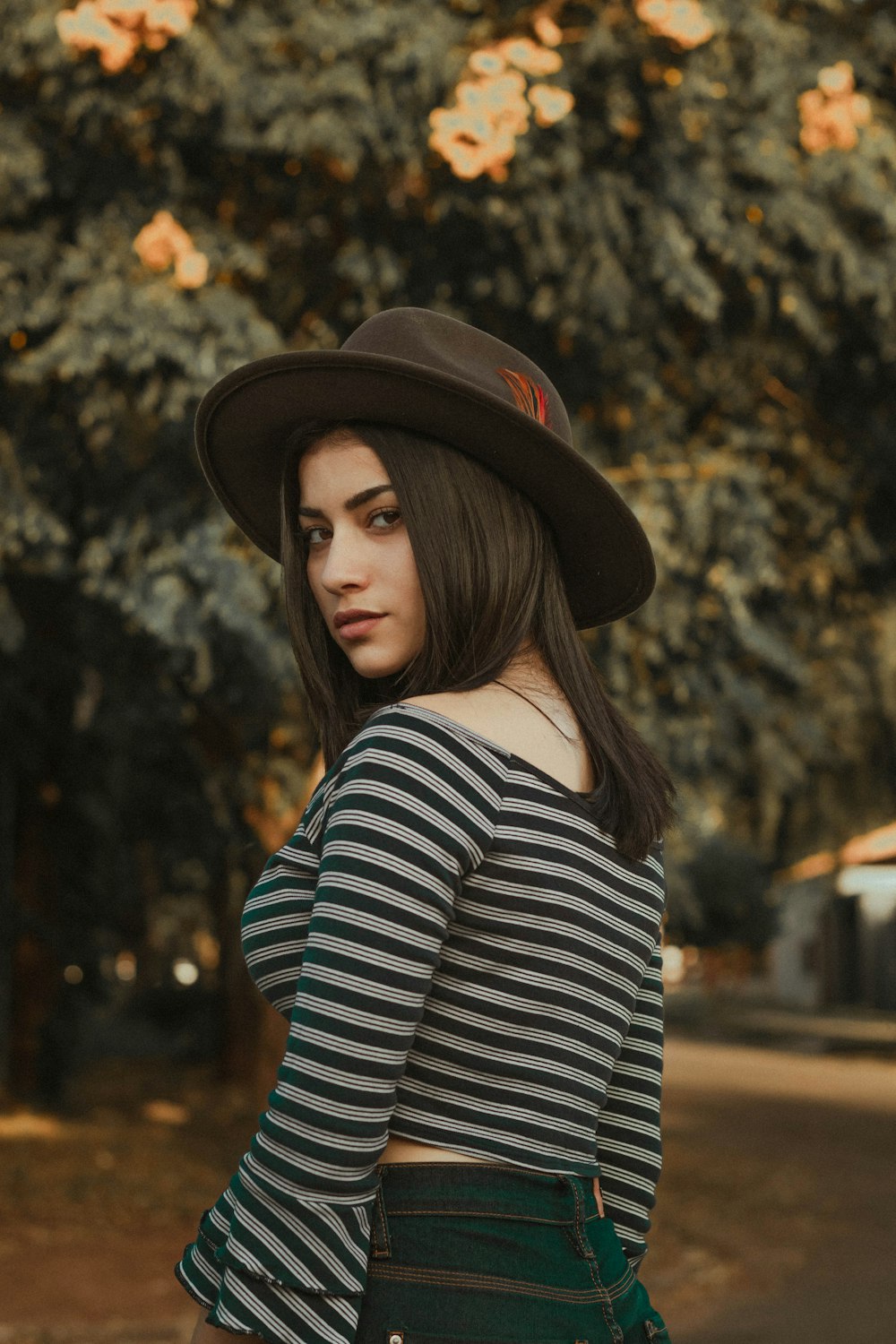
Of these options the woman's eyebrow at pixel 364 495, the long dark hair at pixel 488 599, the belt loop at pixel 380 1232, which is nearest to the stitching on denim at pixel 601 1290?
the belt loop at pixel 380 1232

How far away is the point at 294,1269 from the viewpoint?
1.46 metres

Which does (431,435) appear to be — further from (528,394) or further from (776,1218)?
(776,1218)

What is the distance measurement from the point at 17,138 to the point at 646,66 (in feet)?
7.82

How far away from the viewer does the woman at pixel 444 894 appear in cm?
147

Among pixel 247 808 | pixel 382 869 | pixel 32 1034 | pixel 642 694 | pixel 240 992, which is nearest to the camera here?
pixel 382 869

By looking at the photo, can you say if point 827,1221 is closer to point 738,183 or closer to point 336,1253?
point 738,183

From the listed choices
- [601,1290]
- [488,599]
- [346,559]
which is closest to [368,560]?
[346,559]

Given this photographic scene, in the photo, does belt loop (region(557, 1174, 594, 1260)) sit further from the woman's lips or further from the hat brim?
the hat brim

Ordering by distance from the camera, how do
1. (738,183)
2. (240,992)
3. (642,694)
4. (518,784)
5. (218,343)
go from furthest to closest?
(240,992) < (642,694) < (738,183) < (218,343) < (518,784)

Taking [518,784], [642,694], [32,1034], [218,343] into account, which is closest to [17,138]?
[218,343]

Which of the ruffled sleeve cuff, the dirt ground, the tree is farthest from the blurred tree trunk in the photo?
Result: the ruffled sleeve cuff

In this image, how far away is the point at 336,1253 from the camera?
1.47 m

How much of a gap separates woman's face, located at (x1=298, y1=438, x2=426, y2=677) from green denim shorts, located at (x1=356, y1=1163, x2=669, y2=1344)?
21.1 inches

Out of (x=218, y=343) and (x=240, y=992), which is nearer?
(x=218, y=343)
